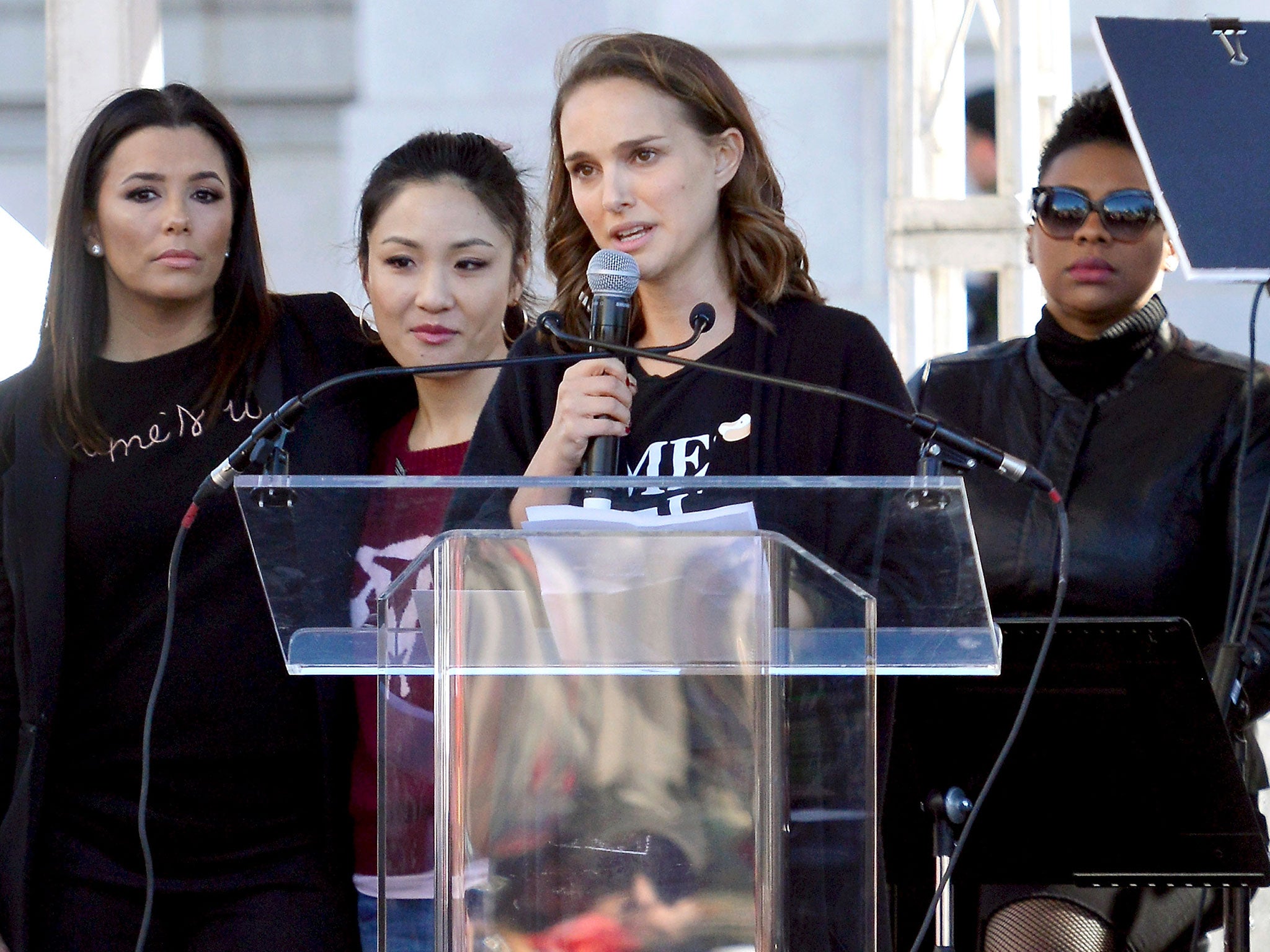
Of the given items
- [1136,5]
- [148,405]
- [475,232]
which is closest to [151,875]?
[148,405]

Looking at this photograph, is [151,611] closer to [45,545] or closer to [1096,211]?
[45,545]

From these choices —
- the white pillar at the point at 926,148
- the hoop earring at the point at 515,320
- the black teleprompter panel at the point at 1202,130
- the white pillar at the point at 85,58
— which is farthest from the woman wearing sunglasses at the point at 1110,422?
the white pillar at the point at 85,58

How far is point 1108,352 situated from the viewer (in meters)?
2.41

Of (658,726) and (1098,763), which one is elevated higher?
(658,726)

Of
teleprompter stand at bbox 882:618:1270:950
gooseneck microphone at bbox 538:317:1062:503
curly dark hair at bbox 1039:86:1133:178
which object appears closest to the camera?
gooseneck microphone at bbox 538:317:1062:503

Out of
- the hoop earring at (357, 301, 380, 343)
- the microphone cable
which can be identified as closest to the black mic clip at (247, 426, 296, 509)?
the microphone cable

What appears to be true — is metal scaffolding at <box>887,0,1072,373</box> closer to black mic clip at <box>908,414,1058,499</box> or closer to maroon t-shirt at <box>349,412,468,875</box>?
black mic clip at <box>908,414,1058,499</box>

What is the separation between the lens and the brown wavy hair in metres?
1.97

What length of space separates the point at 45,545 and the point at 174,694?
270 millimetres

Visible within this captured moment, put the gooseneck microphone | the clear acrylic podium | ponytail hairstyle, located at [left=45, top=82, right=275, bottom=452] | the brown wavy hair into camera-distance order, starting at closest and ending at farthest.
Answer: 1. the clear acrylic podium
2. the gooseneck microphone
3. the brown wavy hair
4. ponytail hairstyle, located at [left=45, top=82, right=275, bottom=452]

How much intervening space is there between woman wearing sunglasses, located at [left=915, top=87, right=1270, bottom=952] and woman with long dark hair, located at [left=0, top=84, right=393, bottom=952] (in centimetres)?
98

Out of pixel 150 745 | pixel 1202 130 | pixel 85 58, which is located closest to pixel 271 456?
pixel 150 745

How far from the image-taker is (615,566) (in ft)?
4.28

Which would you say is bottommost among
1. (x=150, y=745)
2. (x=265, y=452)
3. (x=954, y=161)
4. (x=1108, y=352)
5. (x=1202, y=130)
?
(x=150, y=745)
